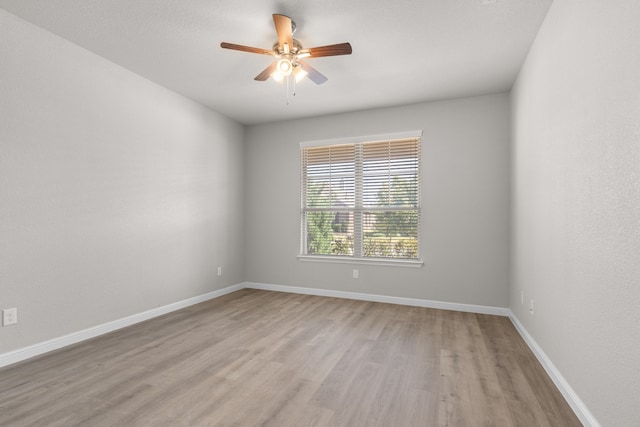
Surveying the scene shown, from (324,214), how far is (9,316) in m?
3.59

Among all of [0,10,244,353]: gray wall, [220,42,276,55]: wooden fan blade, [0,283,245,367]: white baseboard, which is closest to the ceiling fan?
Result: [220,42,276,55]: wooden fan blade

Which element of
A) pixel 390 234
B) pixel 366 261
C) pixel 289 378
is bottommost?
pixel 289 378

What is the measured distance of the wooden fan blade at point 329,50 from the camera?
7.87 ft

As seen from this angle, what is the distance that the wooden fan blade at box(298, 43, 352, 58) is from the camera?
240 cm

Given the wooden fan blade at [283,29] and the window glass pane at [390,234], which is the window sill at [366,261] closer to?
the window glass pane at [390,234]

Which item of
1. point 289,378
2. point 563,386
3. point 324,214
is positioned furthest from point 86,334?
point 563,386

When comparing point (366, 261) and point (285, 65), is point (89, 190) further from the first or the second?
point (366, 261)

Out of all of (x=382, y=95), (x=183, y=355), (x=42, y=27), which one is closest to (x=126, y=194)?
(x=42, y=27)

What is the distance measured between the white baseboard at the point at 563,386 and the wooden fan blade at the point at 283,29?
307 centimetres

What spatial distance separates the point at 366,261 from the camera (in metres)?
4.57

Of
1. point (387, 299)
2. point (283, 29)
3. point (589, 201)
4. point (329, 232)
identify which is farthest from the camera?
point (329, 232)

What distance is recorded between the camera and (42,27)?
266 centimetres

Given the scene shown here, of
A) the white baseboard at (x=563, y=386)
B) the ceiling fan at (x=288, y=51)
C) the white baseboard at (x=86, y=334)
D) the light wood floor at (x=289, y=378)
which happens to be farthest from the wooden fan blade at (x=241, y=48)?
the white baseboard at (x=563, y=386)

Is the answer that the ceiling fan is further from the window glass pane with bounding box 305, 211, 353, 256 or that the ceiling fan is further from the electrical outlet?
the electrical outlet
